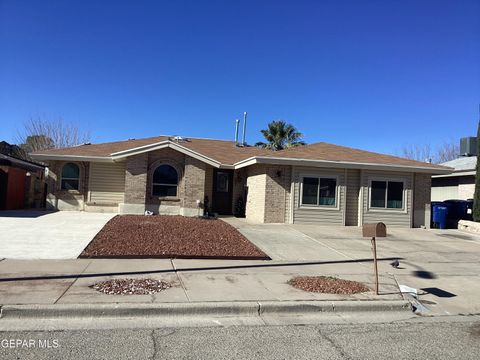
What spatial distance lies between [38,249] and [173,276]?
410 cm

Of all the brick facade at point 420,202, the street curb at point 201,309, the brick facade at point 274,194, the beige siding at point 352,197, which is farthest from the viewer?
the brick facade at point 420,202

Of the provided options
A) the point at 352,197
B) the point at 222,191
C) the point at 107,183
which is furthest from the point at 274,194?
the point at 107,183

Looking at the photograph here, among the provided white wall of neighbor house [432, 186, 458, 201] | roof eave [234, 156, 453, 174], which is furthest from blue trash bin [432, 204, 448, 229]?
white wall of neighbor house [432, 186, 458, 201]

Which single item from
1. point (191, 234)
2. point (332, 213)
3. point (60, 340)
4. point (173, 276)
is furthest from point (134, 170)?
point (60, 340)

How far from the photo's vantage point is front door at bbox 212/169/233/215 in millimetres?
22141

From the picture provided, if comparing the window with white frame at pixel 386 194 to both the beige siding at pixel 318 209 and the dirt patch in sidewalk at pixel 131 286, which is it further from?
the dirt patch in sidewalk at pixel 131 286

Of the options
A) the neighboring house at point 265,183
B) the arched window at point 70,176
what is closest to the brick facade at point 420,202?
the neighboring house at point 265,183

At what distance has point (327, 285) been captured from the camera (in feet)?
26.6

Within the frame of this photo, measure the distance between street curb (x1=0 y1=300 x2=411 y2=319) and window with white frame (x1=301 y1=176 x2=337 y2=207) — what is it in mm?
11307

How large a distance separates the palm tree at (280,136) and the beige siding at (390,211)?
21.2 meters

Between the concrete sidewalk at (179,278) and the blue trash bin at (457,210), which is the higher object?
the blue trash bin at (457,210)

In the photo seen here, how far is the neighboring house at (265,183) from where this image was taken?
18344mm

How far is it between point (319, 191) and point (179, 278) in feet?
37.5

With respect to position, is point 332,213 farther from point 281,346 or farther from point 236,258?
point 281,346
